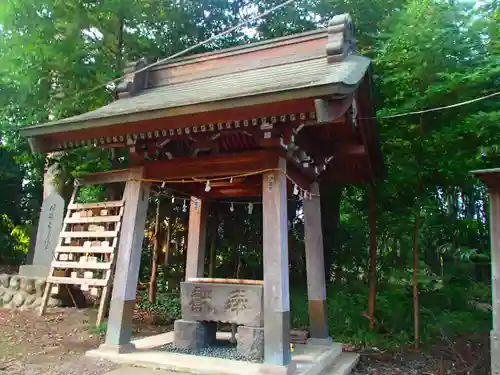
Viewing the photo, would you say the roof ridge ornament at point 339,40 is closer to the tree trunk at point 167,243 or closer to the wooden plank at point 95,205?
the wooden plank at point 95,205

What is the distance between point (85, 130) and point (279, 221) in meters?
2.71

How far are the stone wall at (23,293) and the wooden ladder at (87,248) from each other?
0.67m

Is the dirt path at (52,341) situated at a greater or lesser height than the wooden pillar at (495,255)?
lesser

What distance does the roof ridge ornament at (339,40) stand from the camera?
16.9 feet

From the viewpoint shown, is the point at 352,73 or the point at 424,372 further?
the point at 424,372

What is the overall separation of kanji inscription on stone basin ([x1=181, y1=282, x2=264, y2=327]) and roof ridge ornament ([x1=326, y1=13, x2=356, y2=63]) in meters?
3.03

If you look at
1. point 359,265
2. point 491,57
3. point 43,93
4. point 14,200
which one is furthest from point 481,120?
point 14,200

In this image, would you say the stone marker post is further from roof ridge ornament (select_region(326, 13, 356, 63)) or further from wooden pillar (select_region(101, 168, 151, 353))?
roof ridge ornament (select_region(326, 13, 356, 63))

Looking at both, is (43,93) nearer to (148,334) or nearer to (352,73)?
(148,334)

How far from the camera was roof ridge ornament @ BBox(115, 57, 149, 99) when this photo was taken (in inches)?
256

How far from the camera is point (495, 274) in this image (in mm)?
4781

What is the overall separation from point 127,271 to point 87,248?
63.8 inches

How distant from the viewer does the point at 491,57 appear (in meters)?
Result: 5.94

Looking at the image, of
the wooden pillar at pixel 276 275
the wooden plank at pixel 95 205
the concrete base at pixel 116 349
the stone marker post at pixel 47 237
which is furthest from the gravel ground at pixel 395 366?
the stone marker post at pixel 47 237
